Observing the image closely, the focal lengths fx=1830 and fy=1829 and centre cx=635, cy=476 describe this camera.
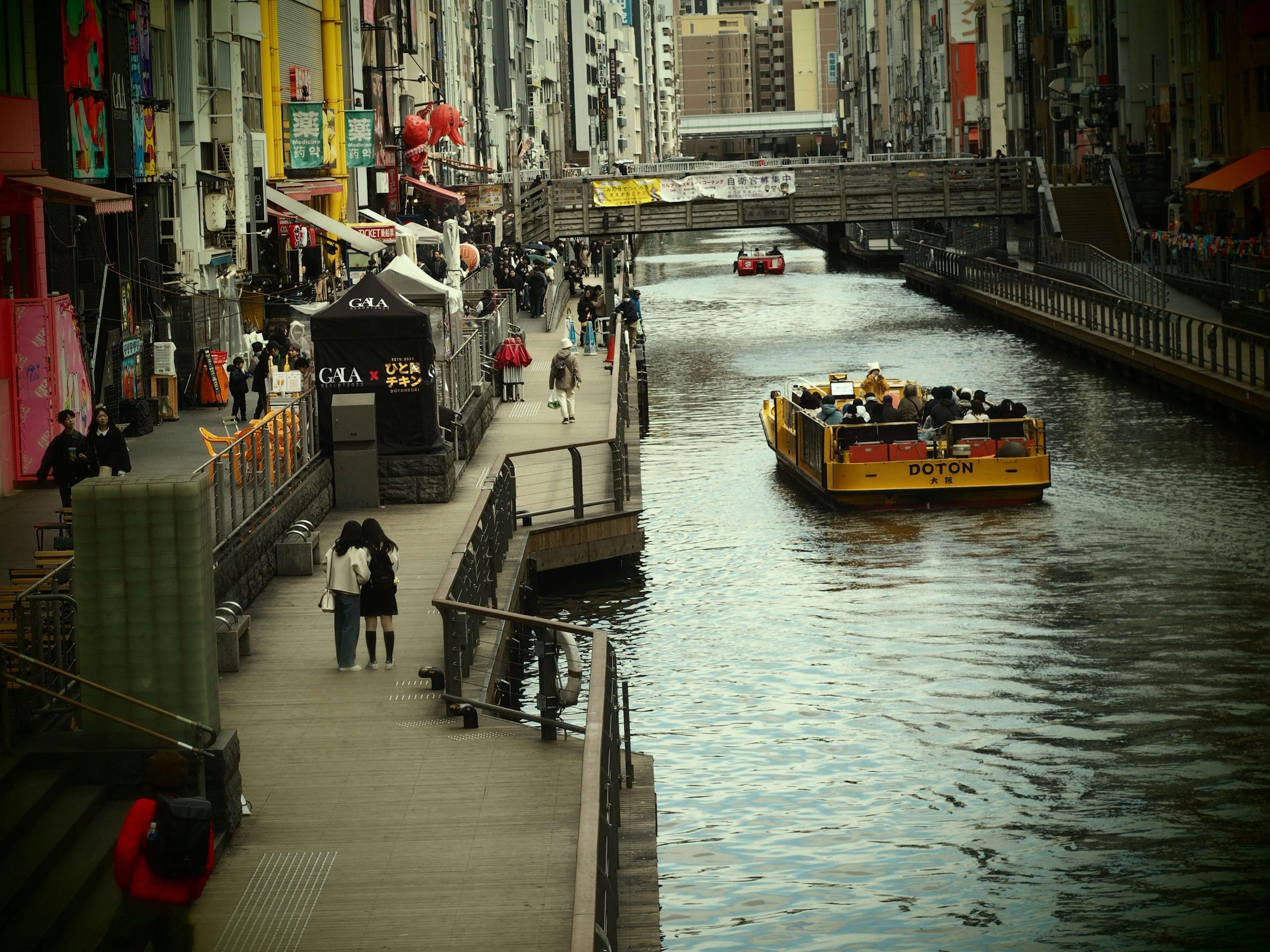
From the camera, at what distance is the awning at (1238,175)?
2039 inches

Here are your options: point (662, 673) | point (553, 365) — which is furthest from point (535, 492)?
point (553, 365)

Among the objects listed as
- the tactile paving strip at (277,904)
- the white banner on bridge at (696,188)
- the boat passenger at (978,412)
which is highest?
the white banner on bridge at (696,188)

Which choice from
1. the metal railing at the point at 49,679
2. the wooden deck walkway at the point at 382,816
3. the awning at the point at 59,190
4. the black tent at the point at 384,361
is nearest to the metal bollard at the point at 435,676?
the wooden deck walkway at the point at 382,816

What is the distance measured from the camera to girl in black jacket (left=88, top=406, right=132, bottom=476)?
2086cm

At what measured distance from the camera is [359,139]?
58594 mm

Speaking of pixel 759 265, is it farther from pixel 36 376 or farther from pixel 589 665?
pixel 589 665

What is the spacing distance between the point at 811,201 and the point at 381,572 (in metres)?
55.8

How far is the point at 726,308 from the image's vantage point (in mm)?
76312

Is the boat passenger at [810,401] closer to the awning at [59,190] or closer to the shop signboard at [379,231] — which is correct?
the awning at [59,190]

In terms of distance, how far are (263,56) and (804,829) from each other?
39.0 metres

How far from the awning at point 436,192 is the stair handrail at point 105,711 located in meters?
64.5

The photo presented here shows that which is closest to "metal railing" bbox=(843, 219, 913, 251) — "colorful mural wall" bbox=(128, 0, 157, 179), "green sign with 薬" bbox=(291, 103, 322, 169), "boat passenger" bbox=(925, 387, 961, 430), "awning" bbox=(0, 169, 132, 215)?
"green sign with 薬" bbox=(291, 103, 322, 169)

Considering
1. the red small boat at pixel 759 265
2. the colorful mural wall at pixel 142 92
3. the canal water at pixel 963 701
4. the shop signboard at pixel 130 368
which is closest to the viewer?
the canal water at pixel 963 701

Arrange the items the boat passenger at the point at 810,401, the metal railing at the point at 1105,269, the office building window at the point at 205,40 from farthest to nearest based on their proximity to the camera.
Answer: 1. the metal railing at the point at 1105,269
2. the office building window at the point at 205,40
3. the boat passenger at the point at 810,401
